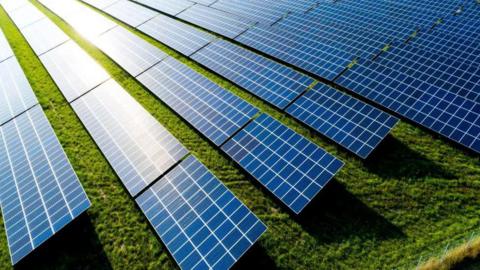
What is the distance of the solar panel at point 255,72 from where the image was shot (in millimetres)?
15199

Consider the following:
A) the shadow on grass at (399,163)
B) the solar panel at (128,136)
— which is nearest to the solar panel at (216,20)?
the solar panel at (128,136)

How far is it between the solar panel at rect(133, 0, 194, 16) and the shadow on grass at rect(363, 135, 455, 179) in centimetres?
2146

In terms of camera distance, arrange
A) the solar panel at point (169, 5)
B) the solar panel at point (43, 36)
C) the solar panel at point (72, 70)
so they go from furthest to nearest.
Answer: the solar panel at point (169, 5) < the solar panel at point (43, 36) < the solar panel at point (72, 70)

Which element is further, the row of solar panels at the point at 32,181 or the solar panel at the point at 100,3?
the solar panel at the point at 100,3

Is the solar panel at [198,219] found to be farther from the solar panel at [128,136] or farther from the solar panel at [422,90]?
the solar panel at [422,90]

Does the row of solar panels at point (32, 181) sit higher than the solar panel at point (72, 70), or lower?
lower

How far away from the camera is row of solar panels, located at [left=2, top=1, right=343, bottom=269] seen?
991 cm

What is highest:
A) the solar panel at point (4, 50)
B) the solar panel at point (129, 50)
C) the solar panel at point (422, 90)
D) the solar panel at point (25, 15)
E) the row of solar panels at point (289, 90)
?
the solar panel at point (25, 15)

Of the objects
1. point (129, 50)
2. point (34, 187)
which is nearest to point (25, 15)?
point (129, 50)

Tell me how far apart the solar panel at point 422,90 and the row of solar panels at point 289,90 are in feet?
4.94

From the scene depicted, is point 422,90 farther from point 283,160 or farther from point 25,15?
point 25,15

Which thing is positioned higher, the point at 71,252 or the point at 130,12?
the point at 130,12

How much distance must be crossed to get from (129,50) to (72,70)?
406 cm

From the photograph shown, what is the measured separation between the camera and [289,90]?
15203mm
